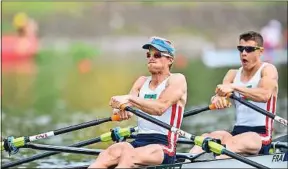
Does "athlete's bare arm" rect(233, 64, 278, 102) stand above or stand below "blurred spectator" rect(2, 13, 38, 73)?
below

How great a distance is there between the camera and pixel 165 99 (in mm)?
9414

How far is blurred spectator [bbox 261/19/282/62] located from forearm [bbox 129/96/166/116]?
90.7 ft

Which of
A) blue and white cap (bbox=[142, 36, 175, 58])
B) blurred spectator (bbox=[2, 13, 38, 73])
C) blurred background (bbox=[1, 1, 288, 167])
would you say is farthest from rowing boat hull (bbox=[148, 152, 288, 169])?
blurred spectator (bbox=[2, 13, 38, 73])

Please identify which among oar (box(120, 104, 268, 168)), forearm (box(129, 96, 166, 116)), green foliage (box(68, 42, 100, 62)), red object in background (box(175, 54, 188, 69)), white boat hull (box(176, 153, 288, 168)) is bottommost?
white boat hull (box(176, 153, 288, 168))

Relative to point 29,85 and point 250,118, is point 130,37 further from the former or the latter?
point 250,118

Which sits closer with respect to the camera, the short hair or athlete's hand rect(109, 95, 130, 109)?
athlete's hand rect(109, 95, 130, 109)

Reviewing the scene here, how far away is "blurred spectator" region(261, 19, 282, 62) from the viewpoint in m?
38.1

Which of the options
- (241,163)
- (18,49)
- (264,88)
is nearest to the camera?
(241,163)

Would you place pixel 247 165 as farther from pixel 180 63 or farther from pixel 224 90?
pixel 180 63

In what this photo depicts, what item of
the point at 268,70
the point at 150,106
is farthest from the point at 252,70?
the point at 150,106

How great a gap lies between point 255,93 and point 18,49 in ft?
108

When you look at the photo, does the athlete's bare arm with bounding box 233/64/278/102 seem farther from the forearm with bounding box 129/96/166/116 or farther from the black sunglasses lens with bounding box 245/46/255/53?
the forearm with bounding box 129/96/166/116

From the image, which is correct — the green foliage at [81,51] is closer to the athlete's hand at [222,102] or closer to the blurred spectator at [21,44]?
the blurred spectator at [21,44]

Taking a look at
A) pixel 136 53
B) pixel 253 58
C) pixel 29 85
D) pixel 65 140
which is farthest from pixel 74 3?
pixel 253 58
